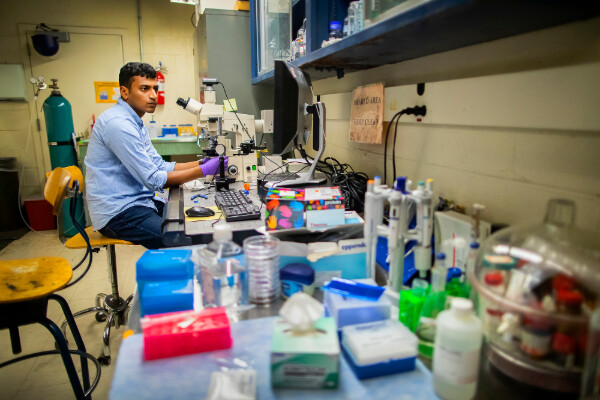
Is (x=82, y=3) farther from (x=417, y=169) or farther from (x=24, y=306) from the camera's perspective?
(x=417, y=169)

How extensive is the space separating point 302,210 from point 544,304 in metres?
0.76

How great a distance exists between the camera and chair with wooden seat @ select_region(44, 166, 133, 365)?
5.90 feet

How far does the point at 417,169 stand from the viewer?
153 cm

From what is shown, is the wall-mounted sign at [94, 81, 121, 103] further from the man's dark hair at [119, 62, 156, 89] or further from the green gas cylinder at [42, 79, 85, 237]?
the man's dark hair at [119, 62, 156, 89]

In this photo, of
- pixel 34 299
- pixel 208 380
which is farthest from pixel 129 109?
pixel 208 380

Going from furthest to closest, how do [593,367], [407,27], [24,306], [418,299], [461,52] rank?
[24,306]
[461,52]
[407,27]
[418,299]
[593,367]

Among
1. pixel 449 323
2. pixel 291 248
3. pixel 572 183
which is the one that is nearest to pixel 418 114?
pixel 572 183

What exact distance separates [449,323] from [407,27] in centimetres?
73

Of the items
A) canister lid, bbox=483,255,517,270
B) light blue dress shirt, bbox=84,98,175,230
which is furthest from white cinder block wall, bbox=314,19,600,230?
light blue dress shirt, bbox=84,98,175,230

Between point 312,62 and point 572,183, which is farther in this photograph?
point 312,62

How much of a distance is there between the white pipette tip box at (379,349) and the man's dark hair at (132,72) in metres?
2.11

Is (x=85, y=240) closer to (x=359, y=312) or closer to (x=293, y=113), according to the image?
(x=293, y=113)

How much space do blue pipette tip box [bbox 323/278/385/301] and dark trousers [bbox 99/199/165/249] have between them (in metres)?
1.40

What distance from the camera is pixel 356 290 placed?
3.14ft
